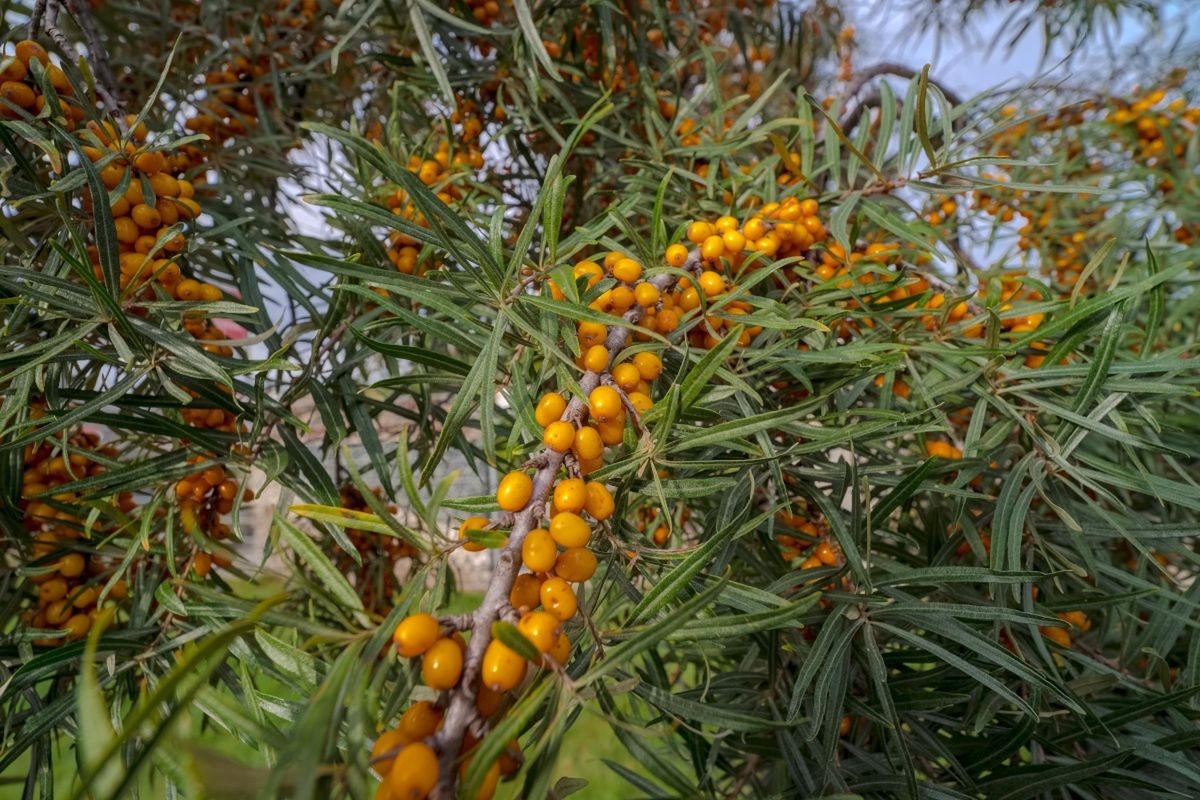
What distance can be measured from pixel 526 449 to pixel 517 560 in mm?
176

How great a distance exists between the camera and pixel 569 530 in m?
0.34

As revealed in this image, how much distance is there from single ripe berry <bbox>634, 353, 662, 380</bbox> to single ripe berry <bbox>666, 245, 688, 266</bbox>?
102mm

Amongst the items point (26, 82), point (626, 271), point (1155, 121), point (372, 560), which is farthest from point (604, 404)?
point (1155, 121)

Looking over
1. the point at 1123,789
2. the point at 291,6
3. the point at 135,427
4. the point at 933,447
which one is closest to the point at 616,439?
the point at 135,427

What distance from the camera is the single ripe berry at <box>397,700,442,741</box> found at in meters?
0.30

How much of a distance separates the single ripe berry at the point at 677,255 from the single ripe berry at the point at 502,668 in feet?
1.20

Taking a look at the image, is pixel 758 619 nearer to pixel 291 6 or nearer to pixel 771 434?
pixel 771 434

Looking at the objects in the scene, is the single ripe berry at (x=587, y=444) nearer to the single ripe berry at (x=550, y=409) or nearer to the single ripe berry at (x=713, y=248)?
the single ripe berry at (x=550, y=409)

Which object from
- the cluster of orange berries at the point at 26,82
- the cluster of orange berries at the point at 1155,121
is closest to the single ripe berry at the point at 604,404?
the cluster of orange berries at the point at 26,82

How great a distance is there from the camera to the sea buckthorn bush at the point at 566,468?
34cm

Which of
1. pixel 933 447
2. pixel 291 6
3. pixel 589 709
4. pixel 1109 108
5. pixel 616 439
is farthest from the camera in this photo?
pixel 1109 108

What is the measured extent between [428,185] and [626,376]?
37 cm

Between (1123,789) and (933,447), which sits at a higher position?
(933,447)

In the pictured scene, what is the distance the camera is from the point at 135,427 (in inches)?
21.8
